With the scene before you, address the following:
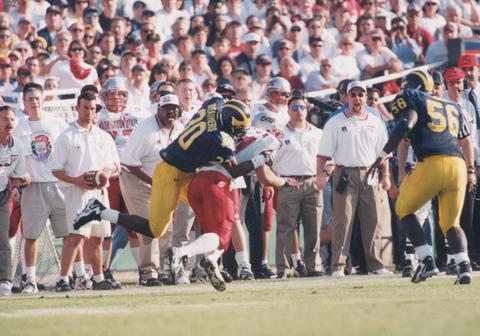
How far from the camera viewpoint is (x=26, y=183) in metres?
13.6

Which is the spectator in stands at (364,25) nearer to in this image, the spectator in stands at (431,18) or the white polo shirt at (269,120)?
the spectator in stands at (431,18)

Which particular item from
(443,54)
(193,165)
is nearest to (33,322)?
(193,165)

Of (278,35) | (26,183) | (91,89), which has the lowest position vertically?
(26,183)

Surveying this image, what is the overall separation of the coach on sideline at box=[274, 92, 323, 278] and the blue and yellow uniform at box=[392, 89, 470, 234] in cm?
292

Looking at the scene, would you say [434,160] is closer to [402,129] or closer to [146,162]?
[402,129]

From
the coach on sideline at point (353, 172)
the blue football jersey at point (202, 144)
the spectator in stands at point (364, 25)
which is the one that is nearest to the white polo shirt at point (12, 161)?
the blue football jersey at point (202, 144)

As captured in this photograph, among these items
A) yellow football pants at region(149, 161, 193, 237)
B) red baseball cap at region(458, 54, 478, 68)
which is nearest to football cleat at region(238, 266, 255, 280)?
yellow football pants at region(149, 161, 193, 237)

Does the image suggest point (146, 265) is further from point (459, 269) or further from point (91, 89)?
point (459, 269)

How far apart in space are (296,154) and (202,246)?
3.57 m

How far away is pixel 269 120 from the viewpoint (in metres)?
15.3

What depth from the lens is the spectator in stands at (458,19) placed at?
802 inches

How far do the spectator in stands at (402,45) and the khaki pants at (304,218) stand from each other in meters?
5.16

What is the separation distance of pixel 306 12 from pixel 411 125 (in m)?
9.60

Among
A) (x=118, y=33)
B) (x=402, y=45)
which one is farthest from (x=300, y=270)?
(x=402, y=45)
